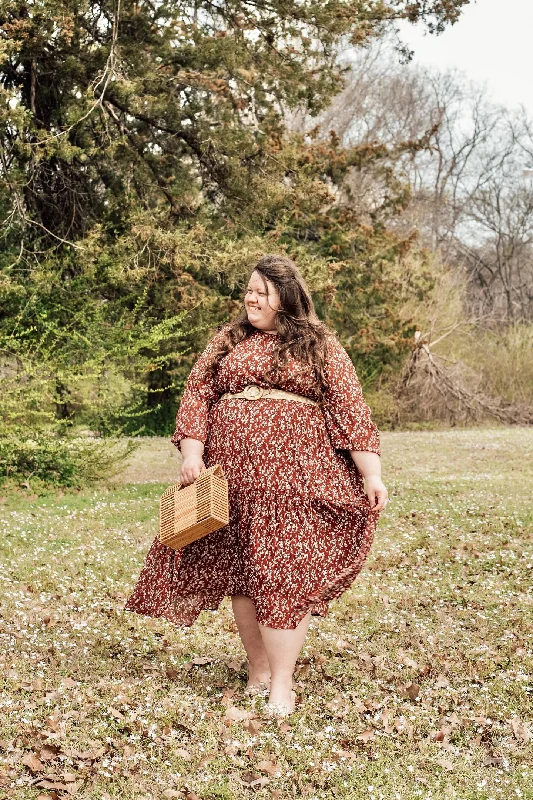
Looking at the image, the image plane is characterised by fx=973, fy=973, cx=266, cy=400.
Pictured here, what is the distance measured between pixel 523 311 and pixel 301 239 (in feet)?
67.1

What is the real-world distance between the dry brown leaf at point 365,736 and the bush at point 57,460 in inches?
324

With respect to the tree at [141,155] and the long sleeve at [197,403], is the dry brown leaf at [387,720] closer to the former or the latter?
the long sleeve at [197,403]

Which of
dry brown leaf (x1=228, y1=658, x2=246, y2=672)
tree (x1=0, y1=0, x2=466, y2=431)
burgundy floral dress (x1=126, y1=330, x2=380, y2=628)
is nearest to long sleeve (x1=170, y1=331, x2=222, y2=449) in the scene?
burgundy floral dress (x1=126, y1=330, x2=380, y2=628)

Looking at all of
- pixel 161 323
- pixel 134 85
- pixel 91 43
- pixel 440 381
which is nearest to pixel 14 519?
pixel 161 323

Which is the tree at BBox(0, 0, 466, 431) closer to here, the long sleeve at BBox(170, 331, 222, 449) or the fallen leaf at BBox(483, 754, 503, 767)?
the long sleeve at BBox(170, 331, 222, 449)

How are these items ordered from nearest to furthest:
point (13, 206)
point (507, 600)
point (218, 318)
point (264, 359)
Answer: point (264, 359)
point (507, 600)
point (13, 206)
point (218, 318)

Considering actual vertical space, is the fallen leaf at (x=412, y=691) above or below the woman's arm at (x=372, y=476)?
below

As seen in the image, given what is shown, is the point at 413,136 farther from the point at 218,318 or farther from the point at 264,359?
the point at 264,359

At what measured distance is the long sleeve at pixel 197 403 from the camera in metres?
4.66

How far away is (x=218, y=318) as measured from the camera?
14.6 metres

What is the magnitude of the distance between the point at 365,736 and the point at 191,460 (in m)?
1.46

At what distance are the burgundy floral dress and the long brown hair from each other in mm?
41

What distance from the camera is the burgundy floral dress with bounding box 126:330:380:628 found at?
449 cm

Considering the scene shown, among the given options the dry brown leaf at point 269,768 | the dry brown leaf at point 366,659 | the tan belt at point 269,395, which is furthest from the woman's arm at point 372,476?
the dry brown leaf at point 366,659
